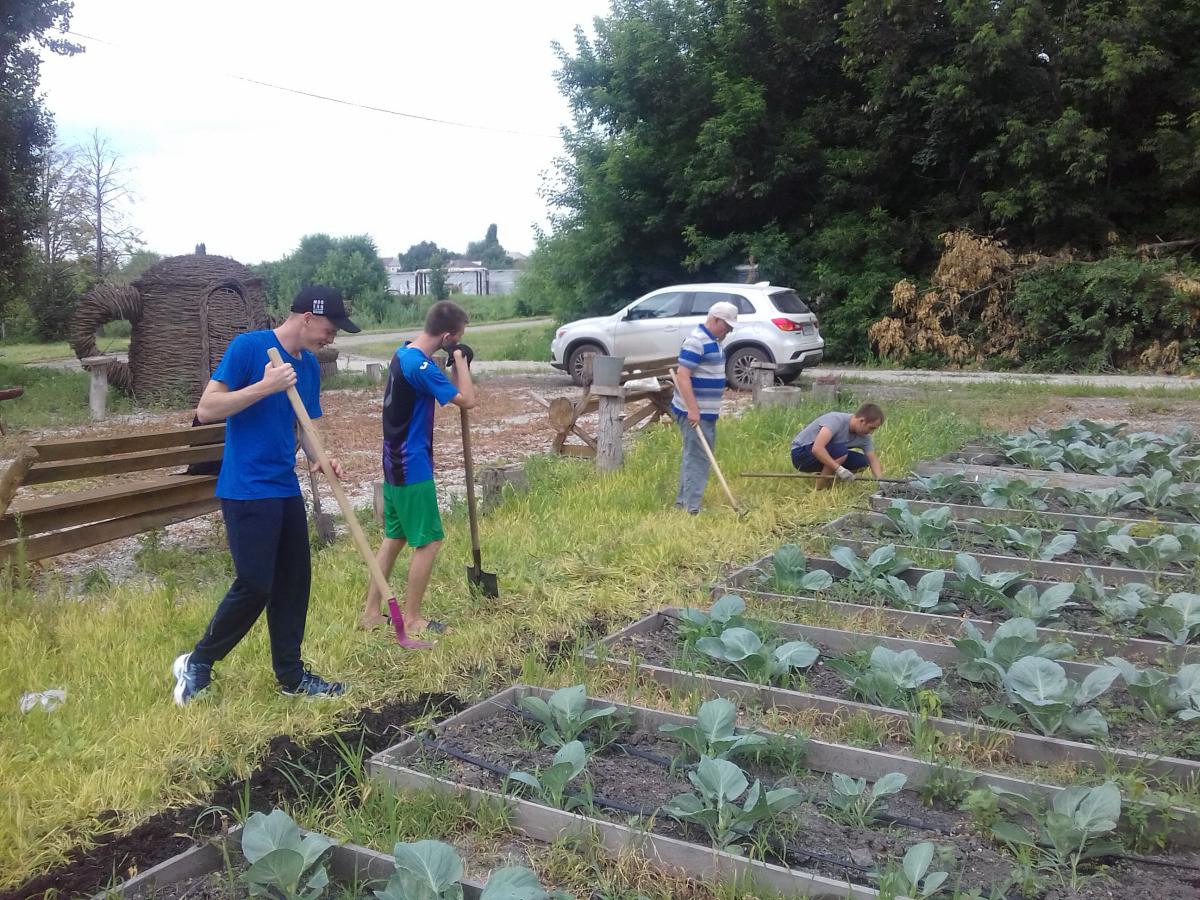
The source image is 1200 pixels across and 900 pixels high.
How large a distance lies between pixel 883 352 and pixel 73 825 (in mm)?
19357

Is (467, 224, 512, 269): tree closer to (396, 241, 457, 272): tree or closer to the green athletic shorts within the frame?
(396, 241, 457, 272): tree

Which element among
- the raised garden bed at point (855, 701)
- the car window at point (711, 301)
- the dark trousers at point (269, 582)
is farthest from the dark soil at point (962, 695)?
the car window at point (711, 301)

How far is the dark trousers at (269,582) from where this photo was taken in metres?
3.92

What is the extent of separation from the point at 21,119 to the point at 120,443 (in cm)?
1420

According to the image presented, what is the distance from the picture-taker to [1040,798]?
3111 mm

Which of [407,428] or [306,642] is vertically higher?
[407,428]

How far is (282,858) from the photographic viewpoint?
2.70 m

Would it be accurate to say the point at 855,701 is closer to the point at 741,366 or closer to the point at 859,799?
the point at 859,799

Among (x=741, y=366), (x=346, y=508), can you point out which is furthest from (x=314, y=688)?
(x=741, y=366)

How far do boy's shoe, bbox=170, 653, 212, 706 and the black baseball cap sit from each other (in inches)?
58.1

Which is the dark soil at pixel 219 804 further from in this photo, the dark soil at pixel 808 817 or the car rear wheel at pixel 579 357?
the car rear wheel at pixel 579 357

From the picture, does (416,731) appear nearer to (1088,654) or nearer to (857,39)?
(1088,654)

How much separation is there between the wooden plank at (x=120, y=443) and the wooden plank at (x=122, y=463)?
46mm

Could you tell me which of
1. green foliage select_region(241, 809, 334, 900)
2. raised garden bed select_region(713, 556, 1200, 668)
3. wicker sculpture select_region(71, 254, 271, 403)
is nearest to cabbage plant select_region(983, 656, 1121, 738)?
raised garden bed select_region(713, 556, 1200, 668)
